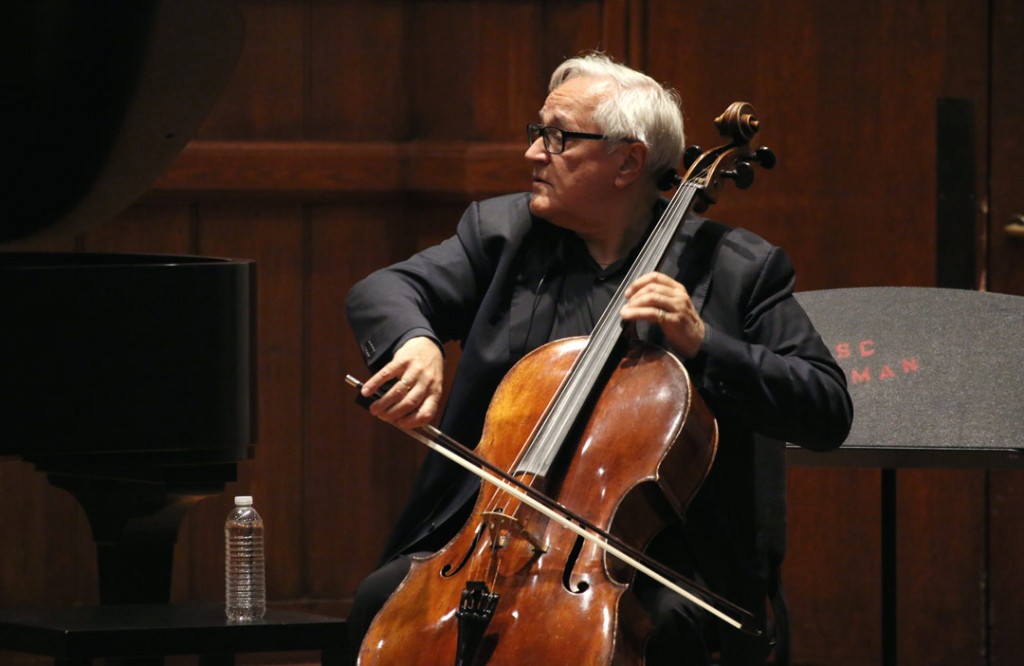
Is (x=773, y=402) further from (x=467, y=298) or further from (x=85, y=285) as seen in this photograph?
(x=85, y=285)

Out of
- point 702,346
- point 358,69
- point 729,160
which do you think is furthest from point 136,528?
point 358,69

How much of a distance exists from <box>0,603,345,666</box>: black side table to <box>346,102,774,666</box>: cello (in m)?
0.40

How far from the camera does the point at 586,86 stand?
229 cm

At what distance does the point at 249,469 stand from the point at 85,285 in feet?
4.03

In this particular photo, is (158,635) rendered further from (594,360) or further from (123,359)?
(594,360)

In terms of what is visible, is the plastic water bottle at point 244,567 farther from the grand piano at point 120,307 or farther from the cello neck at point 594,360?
the cello neck at point 594,360

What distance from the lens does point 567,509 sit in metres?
1.85

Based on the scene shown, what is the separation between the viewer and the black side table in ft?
7.08

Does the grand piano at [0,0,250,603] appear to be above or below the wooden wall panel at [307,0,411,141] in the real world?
below

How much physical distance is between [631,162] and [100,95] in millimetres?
836

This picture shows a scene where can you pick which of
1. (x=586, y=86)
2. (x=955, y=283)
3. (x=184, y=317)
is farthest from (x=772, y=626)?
(x=955, y=283)

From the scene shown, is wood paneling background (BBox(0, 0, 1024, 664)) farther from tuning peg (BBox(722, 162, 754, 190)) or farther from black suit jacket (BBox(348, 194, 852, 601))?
tuning peg (BBox(722, 162, 754, 190))

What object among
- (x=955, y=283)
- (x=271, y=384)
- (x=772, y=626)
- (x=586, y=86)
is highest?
(x=586, y=86)

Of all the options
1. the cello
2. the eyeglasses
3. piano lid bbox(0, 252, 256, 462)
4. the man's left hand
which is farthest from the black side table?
the eyeglasses
